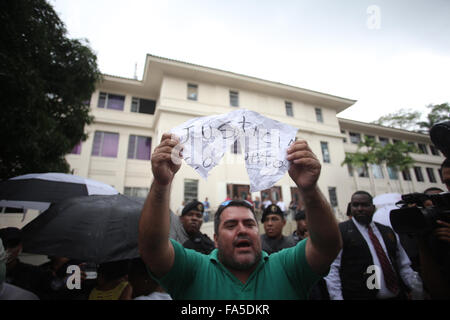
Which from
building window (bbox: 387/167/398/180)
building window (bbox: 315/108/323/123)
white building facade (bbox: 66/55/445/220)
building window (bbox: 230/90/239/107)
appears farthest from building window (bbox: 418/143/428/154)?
building window (bbox: 230/90/239/107)

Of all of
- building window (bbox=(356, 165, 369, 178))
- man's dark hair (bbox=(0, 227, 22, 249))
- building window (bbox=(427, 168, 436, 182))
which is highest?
building window (bbox=(427, 168, 436, 182))

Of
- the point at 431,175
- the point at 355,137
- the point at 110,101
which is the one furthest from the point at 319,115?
the point at 110,101

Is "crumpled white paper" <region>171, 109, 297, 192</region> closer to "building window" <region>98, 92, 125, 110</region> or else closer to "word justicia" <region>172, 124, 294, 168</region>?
"word justicia" <region>172, 124, 294, 168</region>

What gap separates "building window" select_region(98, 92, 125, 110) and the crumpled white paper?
18.4m

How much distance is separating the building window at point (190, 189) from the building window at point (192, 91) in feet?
22.1

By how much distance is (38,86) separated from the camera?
4945 millimetres

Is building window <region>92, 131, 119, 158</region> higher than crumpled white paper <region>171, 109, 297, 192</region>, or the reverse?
building window <region>92, 131, 119, 158</region>

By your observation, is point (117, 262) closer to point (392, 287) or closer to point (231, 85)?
point (392, 287)

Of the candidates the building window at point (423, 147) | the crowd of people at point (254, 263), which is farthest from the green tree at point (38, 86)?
the building window at point (423, 147)

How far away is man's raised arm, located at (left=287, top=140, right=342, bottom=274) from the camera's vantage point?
1.39 metres

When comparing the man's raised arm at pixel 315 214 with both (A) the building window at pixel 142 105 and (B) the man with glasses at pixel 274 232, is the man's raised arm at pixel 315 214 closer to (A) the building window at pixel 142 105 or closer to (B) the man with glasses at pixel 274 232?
(B) the man with glasses at pixel 274 232

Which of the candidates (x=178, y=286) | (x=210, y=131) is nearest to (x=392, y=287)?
(x=178, y=286)

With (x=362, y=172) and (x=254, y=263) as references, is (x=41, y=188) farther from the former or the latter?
(x=362, y=172)

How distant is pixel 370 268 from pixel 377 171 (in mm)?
24407
